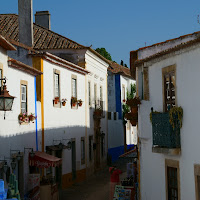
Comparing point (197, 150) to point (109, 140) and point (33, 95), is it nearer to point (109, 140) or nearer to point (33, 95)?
point (33, 95)

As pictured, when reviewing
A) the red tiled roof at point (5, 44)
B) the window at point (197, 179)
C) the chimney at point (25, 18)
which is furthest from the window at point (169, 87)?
the chimney at point (25, 18)

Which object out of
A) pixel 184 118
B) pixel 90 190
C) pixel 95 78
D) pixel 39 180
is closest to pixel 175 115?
pixel 184 118

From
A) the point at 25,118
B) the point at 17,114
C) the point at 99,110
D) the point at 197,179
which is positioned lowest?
the point at 197,179

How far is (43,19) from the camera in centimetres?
3372

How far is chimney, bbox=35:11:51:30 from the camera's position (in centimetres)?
3359

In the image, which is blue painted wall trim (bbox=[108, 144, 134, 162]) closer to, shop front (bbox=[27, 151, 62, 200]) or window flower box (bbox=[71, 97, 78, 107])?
window flower box (bbox=[71, 97, 78, 107])

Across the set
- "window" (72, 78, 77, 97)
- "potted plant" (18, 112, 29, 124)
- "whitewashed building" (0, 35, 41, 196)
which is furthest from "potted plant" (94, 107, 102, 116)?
"potted plant" (18, 112, 29, 124)

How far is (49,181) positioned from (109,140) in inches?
622

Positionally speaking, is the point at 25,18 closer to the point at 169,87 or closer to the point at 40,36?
the point at 40,36

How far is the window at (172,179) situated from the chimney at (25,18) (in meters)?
14.4

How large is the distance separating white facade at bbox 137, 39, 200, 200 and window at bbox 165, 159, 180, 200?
0.48 feet

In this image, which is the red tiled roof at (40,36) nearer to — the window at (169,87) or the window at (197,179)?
the window at (169,87)

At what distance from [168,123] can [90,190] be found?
38.8 ft

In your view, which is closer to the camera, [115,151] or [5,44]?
[5,44]
